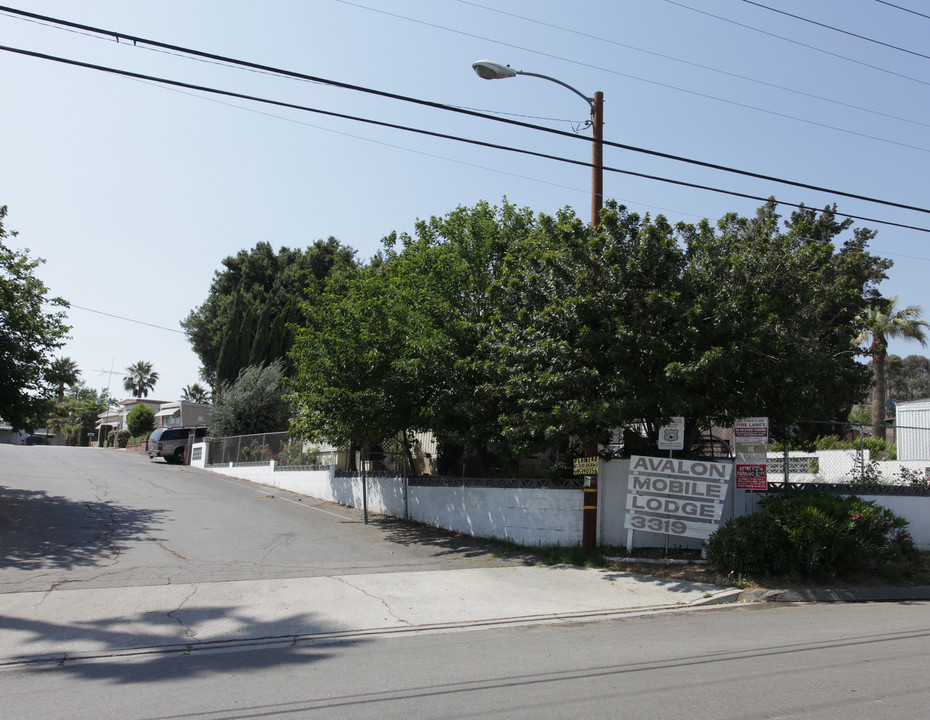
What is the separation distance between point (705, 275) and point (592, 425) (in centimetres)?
333

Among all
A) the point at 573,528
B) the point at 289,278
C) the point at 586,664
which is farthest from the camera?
the point at 289,278

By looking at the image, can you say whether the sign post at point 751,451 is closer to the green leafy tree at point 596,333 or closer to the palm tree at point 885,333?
the green leafy tree at point 596,333

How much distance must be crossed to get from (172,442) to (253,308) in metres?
9.47

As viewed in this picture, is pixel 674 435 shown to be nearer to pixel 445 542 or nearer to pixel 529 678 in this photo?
pixel 445 542

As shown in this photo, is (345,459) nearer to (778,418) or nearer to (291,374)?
(778,418)

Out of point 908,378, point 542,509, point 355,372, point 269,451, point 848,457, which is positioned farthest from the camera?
point 908,378

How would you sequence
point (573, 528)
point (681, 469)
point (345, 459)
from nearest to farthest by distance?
1. point (681, 469)
2. point (573, 528)
3. point (345, 459)

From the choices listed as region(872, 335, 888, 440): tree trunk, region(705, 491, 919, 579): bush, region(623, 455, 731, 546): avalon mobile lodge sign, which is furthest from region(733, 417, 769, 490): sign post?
region(872, 335, 888, 440): tree trunk

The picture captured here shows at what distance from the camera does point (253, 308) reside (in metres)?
40.9

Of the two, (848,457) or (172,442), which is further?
(172,442)

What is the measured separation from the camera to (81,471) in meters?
24.7

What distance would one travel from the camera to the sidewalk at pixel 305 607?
24.5 ft

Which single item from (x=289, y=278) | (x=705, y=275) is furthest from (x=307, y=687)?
(x=289, y=278)

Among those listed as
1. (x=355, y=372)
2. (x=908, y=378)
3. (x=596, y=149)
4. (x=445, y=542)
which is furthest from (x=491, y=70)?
(x=908, y=378)
